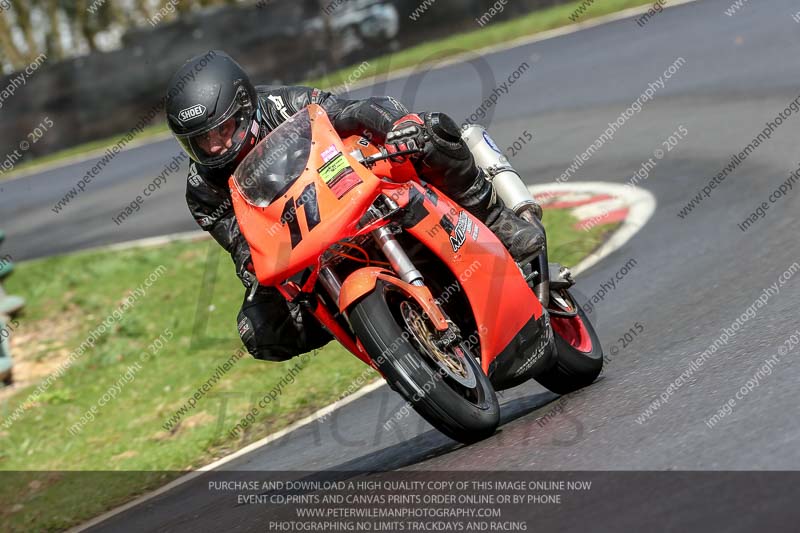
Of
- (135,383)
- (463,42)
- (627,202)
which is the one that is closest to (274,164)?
(135,383)

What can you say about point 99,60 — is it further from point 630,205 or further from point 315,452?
point 315,452

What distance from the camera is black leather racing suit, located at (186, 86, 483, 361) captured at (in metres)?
5.41

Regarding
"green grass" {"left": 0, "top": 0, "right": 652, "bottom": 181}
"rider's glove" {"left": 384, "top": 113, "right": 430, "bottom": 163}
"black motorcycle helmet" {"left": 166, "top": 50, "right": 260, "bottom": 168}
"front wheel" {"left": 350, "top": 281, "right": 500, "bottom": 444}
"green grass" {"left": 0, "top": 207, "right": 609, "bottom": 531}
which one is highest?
"rider's glove" {"left": 384, "top": 113, "right": 430, "bottom": 163}

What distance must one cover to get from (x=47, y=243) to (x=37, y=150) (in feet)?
31.7

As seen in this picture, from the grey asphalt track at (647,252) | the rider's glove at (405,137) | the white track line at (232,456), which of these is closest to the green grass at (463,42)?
the grey asphalt track at (647,252)

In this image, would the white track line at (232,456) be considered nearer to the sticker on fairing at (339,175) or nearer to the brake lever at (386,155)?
the sticker on fairing at (339,175)

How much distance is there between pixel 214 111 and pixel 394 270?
1.13m

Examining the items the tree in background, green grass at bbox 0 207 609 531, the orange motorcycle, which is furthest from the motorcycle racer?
the tree in background

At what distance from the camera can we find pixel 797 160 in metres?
10.2

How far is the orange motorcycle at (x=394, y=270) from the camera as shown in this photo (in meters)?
4.86

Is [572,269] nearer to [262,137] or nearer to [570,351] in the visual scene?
[570,351]

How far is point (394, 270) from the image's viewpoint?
508 centimetres

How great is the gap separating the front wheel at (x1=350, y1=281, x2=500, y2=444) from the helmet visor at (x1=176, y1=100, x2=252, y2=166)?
1117 millimetres

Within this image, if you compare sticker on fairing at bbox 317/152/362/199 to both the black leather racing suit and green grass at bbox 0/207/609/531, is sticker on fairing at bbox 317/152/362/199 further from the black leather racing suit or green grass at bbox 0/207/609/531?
green grass at bbox 0/207/609/531
